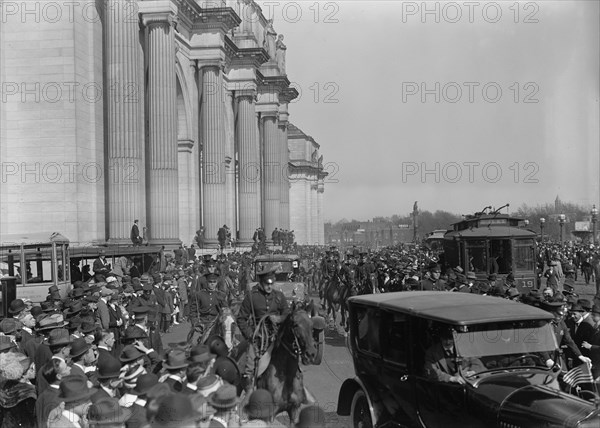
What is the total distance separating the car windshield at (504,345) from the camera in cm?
648

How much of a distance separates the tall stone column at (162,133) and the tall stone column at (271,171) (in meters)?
28.1

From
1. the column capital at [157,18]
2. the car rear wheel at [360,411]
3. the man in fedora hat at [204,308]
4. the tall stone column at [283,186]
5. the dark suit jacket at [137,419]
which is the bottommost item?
the car rear wheel at [360,411]

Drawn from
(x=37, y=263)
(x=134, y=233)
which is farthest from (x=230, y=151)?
(x=37, y=263)

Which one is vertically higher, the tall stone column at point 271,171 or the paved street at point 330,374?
the tall stone column at point 271,171

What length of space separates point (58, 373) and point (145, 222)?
2510 centimetres

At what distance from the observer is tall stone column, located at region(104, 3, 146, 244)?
1107 inches

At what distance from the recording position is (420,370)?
676 cm

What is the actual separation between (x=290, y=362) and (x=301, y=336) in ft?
1.38

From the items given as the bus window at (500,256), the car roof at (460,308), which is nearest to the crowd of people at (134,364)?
the car roof at (460,308)

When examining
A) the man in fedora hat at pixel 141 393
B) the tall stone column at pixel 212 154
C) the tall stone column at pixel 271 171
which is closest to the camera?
the man in fedora hat at pixel 141 393

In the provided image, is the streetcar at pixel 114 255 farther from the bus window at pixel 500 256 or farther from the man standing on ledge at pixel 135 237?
the bus window at pixel 500 256

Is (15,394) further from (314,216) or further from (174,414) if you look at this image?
(314,216)

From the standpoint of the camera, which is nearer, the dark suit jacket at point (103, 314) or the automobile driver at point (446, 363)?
the automobile driver at point (446, 363)

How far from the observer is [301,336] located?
721 cm
